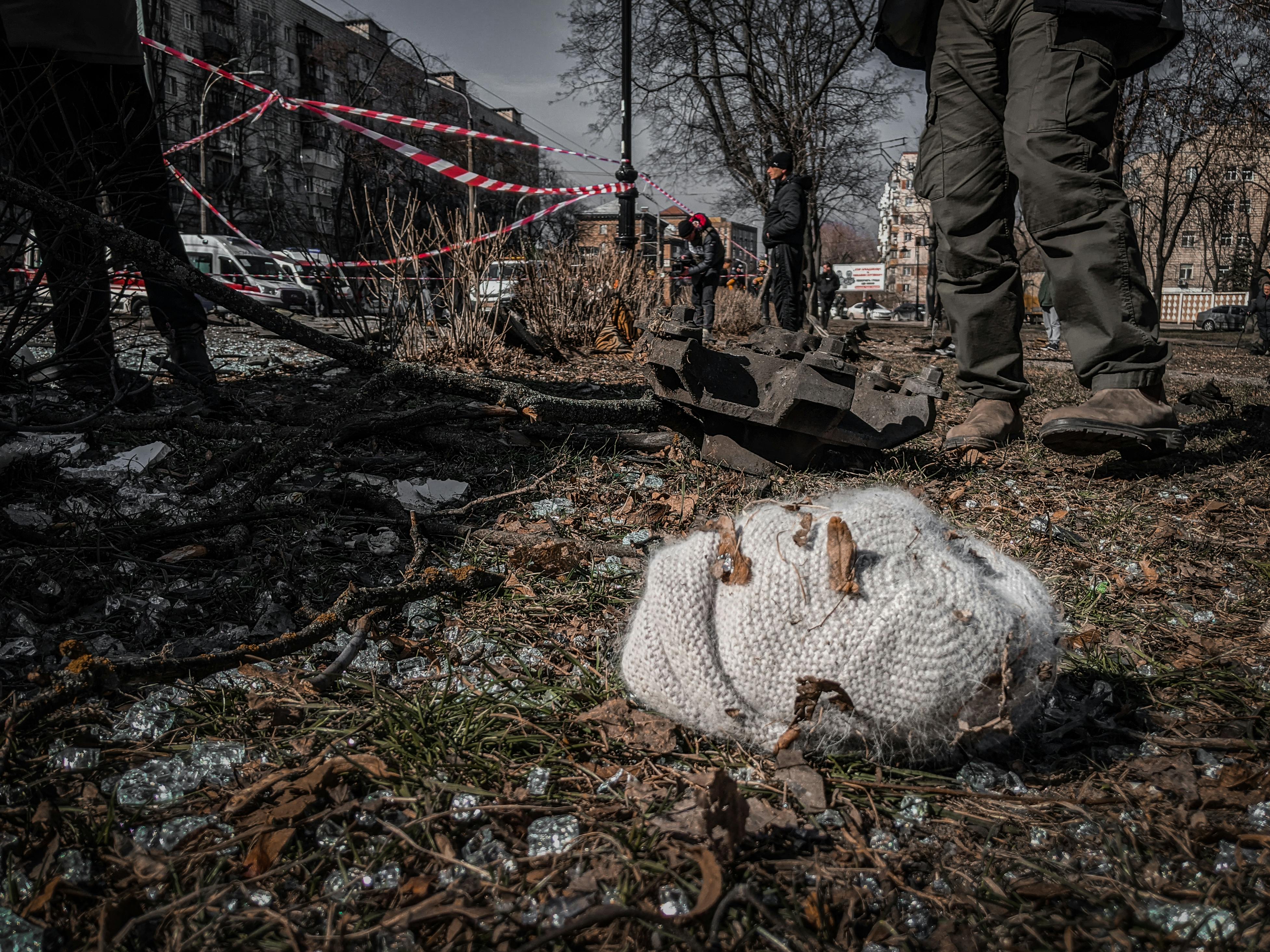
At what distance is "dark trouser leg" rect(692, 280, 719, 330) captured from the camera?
13.1 m

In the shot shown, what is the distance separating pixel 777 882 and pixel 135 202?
331 centimetres

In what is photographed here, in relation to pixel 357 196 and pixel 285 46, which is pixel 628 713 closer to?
pixel 357 196

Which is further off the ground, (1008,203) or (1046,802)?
(1008,203)

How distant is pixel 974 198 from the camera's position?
3293mm

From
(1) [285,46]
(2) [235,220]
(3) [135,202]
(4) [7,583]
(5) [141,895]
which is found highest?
(1) [285,46]

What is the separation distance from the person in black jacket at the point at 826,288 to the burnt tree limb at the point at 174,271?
2312 centimetres

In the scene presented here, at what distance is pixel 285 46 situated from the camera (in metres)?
48.8

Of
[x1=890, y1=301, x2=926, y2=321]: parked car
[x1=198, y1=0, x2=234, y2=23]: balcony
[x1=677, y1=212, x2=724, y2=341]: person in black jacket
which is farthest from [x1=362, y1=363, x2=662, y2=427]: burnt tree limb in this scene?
[x1=890, y1=301, x2=926, y2=321]: parked car

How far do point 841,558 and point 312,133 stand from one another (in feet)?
36.6

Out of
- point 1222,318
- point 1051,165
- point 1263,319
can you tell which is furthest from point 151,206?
point 1222,318

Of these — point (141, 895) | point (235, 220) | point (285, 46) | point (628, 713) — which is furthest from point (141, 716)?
point (285, 46)

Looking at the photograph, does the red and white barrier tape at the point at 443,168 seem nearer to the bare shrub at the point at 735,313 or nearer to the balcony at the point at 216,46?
the bare shrub at the point at 735,313

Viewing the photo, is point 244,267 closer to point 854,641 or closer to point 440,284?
point 440,284

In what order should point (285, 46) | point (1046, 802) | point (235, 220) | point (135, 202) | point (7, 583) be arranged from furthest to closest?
point (285, 46) → point (235, 220) → point (135, 202) → point (7, 583) → point (1046, 802)
